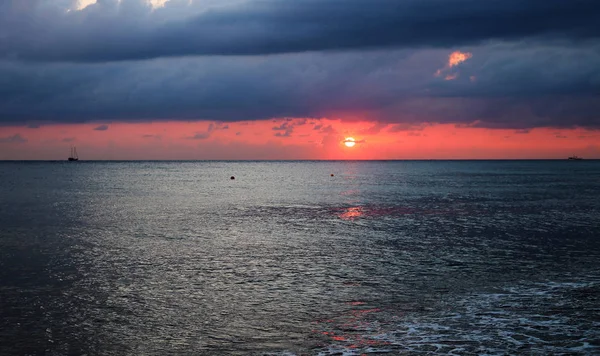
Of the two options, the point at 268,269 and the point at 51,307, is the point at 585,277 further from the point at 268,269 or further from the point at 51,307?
the point at 51,307

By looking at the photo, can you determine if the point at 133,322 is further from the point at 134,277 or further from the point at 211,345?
the point at 134,277

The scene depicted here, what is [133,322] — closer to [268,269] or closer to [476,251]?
[268,269]

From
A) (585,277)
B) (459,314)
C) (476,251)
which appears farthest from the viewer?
(476,251)

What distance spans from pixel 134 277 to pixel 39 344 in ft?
27.4

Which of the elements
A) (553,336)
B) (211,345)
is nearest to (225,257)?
(211,345)

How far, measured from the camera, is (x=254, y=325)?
16.1m

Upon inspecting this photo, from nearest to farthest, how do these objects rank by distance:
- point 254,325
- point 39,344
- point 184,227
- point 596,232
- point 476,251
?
point 39,344 < point 254,325 < point 476,251 < point 596,232 < point 184,227

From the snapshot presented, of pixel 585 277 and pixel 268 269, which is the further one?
pixel 268 269

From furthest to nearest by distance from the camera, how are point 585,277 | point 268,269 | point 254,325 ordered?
point 268,269, point 585,277, point 254,325

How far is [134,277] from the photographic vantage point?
22.7 meters

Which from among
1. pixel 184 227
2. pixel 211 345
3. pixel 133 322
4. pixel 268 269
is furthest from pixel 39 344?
A: pixel 184 227

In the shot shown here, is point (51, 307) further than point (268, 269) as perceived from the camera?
No

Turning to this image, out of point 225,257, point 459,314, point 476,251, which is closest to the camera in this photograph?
point 459,314

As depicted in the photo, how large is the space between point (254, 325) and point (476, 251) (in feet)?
56.5
